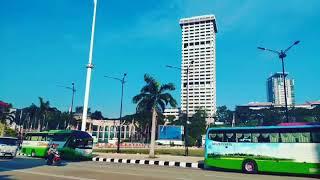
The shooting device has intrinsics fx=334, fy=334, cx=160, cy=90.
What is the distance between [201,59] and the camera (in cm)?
9062

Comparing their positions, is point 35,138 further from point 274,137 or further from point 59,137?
point 274,137

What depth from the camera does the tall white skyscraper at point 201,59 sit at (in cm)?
9012

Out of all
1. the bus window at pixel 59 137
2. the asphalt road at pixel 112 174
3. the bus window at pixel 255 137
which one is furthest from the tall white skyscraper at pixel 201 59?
the asphalt road at pixel 112 174

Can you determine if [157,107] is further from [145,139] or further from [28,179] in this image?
[145,139]

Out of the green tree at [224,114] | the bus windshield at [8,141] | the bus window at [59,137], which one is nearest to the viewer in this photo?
the bus windshield at [8,141]

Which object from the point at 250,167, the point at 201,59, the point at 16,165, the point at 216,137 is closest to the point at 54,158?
the point at 16,165

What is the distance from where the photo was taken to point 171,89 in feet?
113

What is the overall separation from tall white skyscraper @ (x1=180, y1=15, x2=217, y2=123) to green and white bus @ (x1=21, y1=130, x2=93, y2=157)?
4438 cm

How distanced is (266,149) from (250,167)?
1449 millimetres

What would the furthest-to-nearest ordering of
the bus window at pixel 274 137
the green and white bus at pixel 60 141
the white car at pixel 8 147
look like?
the green and white bus at pixel 60 141 < the white car at pixel 8 147 < the bus window at pixel 274 137

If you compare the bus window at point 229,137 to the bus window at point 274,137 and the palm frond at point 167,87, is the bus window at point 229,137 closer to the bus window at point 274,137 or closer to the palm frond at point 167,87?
the bus window at point 274,137

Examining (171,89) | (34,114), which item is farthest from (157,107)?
(34,114)

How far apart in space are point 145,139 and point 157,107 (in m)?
75.1

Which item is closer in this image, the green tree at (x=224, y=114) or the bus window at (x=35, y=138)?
the bus window at (x=35, y=138)
